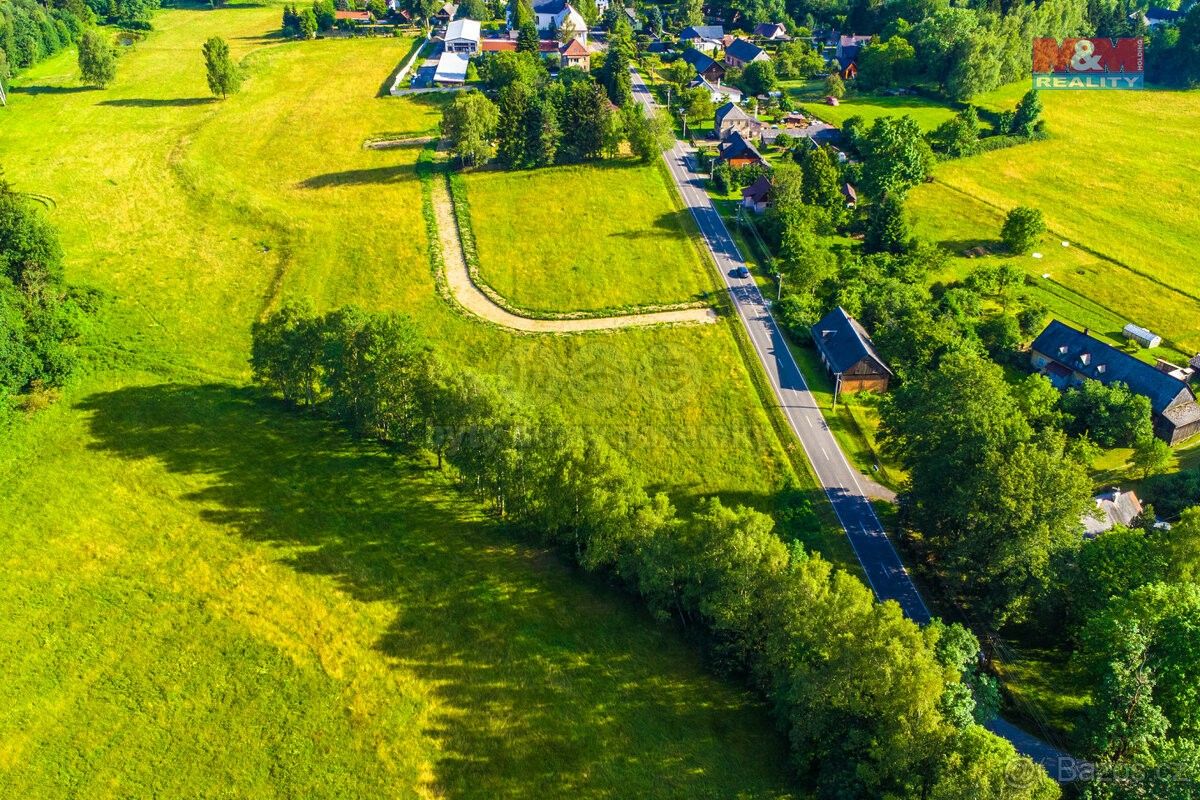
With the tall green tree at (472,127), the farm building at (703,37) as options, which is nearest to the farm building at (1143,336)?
the tall green tree at (472,127)

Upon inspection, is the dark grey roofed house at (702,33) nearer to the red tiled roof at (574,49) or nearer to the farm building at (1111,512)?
the red tiled roof at (574,49)

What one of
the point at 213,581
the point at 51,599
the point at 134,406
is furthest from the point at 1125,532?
the point at 134,406

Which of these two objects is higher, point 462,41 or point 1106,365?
point 462,41

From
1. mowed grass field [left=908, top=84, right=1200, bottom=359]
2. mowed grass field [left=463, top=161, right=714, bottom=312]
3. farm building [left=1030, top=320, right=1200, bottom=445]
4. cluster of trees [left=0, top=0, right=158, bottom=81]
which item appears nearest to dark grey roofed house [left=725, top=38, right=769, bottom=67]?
mowed grass field [left=908, top=84, right=1200, bottom=359]

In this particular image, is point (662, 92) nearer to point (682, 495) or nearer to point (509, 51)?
point (509, 51)

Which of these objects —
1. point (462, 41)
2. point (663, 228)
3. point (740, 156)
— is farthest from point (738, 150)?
point (462, 41)

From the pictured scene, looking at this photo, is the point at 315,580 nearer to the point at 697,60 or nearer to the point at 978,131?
the point at 978,131
